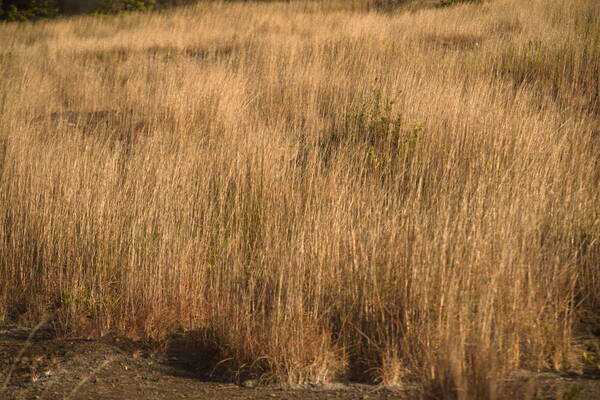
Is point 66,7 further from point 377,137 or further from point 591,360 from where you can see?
point 591,360

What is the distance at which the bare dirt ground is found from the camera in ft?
9.81

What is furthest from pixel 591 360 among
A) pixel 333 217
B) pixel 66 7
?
pixel 66 7

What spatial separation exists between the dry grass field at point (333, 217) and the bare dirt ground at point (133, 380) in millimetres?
104

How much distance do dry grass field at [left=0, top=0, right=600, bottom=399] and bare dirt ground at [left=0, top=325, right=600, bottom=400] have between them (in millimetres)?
104

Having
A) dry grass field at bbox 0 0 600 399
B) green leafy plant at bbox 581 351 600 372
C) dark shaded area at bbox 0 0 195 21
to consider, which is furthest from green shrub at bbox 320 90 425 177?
dark shaded area at bbox 0 0 195 21

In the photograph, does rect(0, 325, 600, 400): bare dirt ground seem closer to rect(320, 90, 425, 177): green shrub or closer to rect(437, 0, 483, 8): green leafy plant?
rect(320, 90, 425, 177): green shrub

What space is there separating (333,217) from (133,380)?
1523 millimetres

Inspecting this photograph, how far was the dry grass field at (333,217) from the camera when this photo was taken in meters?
3.24

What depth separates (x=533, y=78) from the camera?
7.39 metres

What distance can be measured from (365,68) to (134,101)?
319 cm

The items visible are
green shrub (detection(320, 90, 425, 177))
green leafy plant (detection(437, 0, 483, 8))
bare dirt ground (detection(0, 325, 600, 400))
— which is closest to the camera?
bare dirt ground (detection(0, 325, 600, 400))

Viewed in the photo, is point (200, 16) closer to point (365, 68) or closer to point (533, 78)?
point (365, 68)

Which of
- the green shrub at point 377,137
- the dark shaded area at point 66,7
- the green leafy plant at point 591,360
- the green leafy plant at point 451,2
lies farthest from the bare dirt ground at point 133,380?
the dark shaded area at point 66,7

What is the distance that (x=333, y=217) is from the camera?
3934 mm
